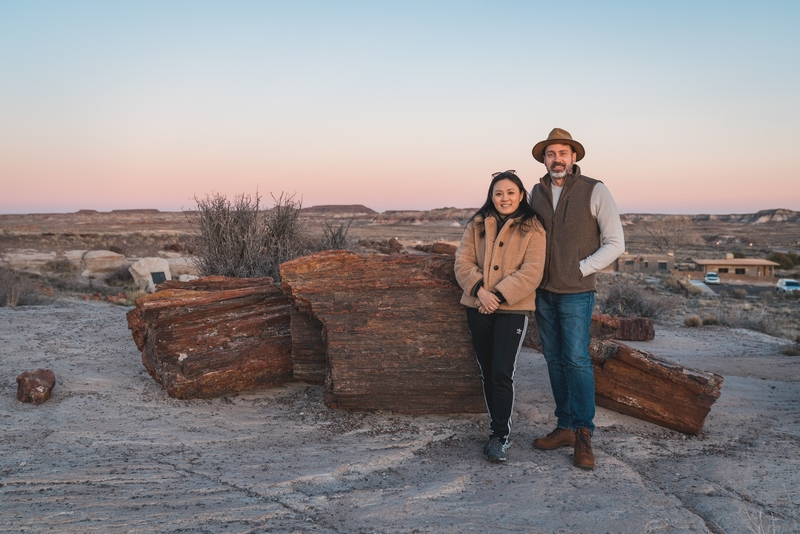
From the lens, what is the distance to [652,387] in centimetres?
501

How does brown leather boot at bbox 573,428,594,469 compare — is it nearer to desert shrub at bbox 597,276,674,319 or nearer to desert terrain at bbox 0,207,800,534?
desert terrain at bbox 0,207,800,534

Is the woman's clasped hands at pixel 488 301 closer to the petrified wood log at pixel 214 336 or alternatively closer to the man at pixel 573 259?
the man at pixel 573 259

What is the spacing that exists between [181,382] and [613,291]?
11.8 m

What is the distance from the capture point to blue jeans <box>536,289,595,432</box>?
4137 mm

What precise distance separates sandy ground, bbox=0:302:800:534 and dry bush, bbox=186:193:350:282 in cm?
295

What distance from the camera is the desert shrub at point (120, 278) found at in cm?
1781

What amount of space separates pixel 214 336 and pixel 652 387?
426cm

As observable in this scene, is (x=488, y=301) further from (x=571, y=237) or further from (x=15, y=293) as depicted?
(x=15, y=293)

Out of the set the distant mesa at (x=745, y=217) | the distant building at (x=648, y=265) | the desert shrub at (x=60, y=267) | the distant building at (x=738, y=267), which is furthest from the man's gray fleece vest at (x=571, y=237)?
the distant mesa at (x=745, y=217)

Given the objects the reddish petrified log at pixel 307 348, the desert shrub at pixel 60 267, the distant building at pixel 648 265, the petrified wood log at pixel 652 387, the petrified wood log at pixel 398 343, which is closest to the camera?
the petrified wood log at pixel 652 387

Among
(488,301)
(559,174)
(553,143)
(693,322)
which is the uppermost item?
(553,143)

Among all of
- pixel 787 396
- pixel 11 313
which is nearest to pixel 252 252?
pixel 11 313

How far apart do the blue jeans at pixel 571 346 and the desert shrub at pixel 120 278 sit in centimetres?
1645

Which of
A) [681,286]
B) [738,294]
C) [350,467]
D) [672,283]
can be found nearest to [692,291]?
[681,286]
